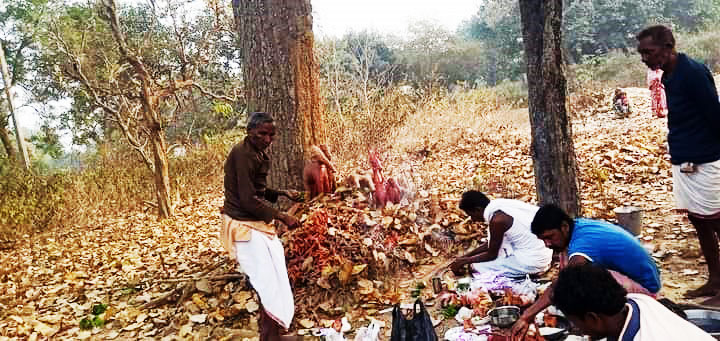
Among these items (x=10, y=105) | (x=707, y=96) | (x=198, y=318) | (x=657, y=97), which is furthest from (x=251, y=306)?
(x=10, y=105)

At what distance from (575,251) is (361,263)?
223 cm

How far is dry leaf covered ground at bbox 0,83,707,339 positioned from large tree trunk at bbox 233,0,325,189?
647 millimetres

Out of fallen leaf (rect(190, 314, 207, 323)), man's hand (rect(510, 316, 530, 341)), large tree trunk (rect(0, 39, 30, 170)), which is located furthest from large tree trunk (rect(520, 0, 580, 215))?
large tree trunk (rect(0, 39, 30, 170))

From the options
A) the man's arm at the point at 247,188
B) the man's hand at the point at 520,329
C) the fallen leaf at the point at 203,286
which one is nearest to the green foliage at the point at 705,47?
the man's hand at the point at 520,329

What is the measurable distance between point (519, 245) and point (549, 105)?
1.22 metres

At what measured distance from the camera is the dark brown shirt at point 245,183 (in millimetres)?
3336

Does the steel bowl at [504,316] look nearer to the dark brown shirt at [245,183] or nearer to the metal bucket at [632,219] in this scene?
the dark brown shirt at [245,183]

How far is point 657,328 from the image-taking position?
1760 millimetres

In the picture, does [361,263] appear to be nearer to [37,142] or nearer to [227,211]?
[227,211]

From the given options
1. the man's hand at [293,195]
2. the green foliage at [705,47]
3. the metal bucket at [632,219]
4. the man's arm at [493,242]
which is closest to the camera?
the man's arm at [493,242]

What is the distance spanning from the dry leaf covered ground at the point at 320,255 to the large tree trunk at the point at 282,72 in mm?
647

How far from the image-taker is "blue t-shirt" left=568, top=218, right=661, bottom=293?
108 inches

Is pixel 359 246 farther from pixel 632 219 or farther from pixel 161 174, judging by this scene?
pixel 161 174

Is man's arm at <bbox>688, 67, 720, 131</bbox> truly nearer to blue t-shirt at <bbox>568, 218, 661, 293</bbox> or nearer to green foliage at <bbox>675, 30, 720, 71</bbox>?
blue t-shirt at <bbox>568, 218, 661, 293</bbox>
